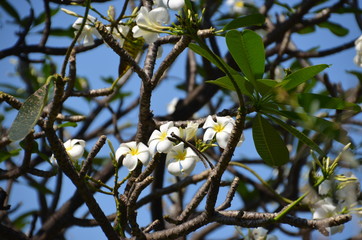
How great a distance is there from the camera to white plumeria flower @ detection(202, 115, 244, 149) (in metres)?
1.18

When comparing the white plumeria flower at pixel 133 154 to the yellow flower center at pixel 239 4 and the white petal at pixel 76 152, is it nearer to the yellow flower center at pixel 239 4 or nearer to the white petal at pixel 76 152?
the white petal at pixel 76 152

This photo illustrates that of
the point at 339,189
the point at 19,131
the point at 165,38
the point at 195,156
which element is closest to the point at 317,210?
the point at 339,189

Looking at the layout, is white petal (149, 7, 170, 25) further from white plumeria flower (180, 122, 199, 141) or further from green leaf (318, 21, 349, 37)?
green leaf (318, 21, 349, 37)

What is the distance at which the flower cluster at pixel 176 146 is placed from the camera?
116cm

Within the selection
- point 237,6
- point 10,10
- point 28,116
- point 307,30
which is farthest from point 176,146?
point 237,6

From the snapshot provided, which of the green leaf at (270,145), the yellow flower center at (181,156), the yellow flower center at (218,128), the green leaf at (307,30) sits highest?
the green leaf at (307,30)

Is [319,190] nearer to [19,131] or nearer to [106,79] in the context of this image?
[19,131]

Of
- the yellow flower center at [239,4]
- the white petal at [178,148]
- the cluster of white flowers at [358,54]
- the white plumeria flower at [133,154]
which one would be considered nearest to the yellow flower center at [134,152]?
the white plumeria flower at [133,154]

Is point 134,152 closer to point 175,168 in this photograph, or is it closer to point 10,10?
point 175,168

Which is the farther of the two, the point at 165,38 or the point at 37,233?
the point at 37,233

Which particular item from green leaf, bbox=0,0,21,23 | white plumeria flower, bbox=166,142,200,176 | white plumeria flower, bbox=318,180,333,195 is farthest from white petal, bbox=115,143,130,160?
green leaf, bbox=0,0,21,23

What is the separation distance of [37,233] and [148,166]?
0.93 meters

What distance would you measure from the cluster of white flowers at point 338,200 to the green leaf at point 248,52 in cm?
36

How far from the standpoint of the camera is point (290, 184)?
1.73 metres
